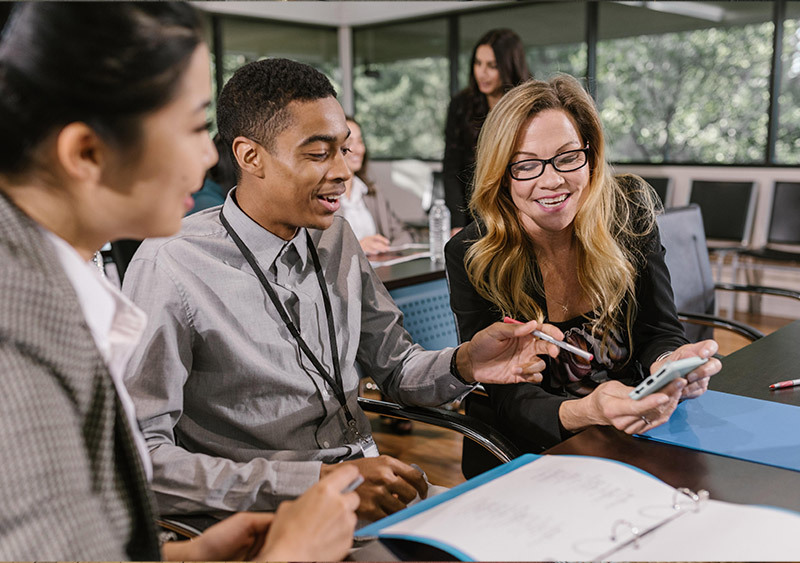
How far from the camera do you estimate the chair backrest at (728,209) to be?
5387mm

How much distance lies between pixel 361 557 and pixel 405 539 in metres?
0.06

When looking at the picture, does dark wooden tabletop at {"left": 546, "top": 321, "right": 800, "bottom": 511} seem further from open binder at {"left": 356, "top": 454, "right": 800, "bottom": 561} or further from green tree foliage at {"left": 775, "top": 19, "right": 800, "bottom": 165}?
green tree foliage at {"left": 775, "top": 19, "right": 800, "bottom": 165}

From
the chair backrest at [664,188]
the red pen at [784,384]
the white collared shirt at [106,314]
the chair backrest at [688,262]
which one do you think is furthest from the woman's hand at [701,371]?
the chair backrest at [664,188]

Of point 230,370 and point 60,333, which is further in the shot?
point 230,370

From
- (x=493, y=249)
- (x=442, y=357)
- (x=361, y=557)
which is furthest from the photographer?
(x=493, y=249)

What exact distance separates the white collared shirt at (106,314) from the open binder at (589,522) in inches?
Answer: 13.5

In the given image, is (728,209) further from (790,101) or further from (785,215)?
(790,101)

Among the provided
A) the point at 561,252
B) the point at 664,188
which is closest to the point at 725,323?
the point at 561,252

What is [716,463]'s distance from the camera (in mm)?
1076

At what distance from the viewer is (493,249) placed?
1678 mm

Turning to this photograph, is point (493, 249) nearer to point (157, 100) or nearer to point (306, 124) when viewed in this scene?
point (306, 124)

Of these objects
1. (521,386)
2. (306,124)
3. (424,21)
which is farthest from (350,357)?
(424,21)

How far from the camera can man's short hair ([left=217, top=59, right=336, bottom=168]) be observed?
136cm

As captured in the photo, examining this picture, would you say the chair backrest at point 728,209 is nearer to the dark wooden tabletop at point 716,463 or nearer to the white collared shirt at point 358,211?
the white collared shirt at point 358,211
